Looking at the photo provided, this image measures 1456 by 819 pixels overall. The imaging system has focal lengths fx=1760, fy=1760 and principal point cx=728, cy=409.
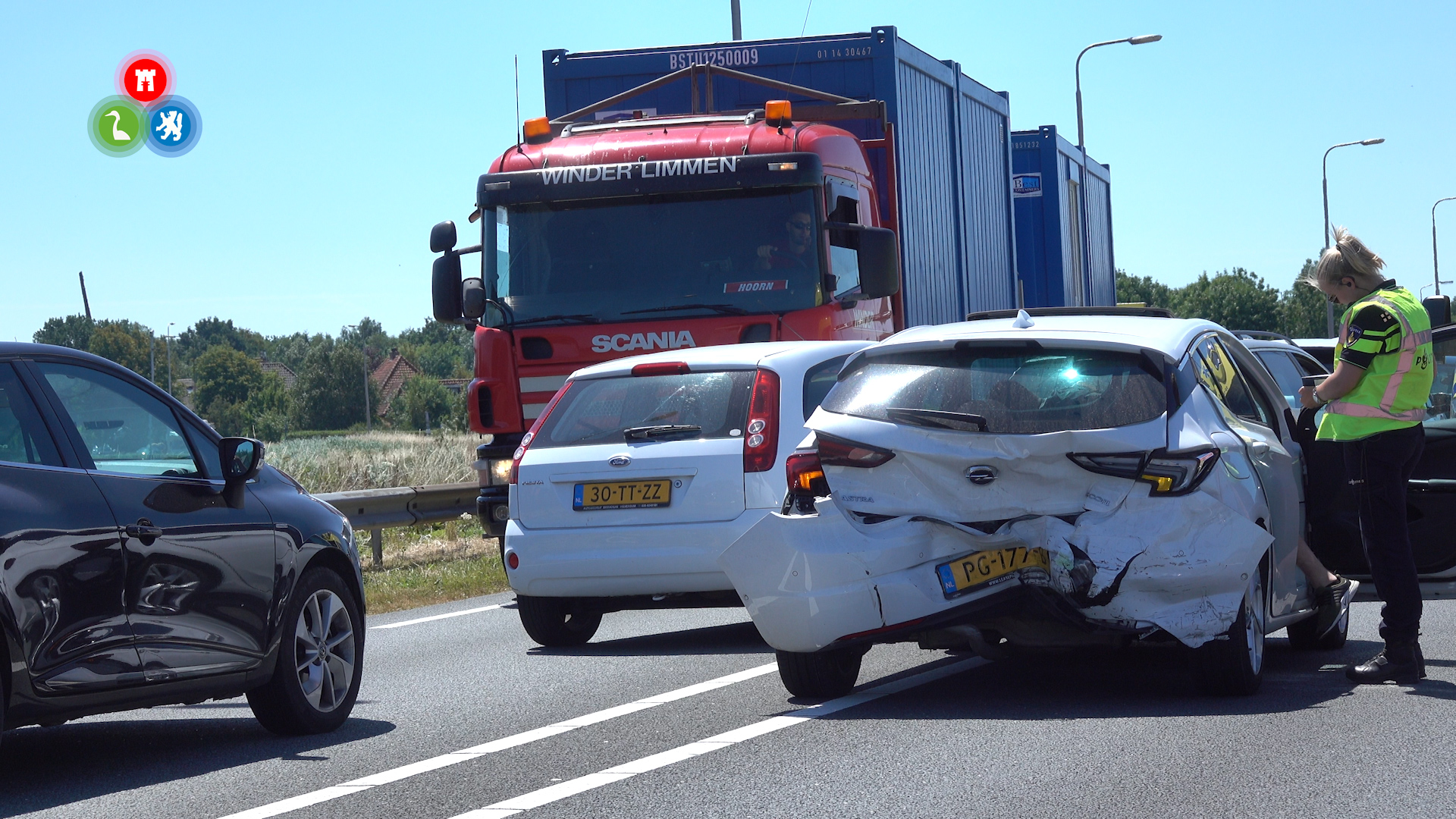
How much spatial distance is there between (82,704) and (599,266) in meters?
6.97

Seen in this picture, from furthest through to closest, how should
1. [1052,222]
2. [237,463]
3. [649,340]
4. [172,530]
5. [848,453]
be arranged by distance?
[1052,222] < [649,340] < [848,453] < [237,463] < [172,530]

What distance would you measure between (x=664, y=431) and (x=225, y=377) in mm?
136021

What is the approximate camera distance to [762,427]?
9.23m

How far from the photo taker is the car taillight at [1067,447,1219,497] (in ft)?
22.0

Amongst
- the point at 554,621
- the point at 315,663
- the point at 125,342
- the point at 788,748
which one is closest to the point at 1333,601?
the point at 788,748

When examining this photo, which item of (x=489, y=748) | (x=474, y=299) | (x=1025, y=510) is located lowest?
(x=489, y=748)

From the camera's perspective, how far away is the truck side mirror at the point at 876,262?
12742 mm

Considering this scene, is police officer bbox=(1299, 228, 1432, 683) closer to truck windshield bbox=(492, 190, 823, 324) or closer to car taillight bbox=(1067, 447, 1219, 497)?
car taillight bbox=(1067, 447, 1219, 497)

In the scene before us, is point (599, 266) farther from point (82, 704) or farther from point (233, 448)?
point (82, 704)

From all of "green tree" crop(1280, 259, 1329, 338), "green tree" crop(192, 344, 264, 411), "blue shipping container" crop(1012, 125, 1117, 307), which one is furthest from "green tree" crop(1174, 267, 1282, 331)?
"blue shipping container" crop(1012, 125, 1117, 307)

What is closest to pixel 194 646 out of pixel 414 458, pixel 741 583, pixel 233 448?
pixel 233 448

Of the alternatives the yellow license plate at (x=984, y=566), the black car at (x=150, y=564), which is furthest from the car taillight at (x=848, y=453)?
the black car at (x=150, y=564)

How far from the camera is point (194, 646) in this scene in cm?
659

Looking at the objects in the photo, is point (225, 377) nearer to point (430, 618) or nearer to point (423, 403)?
point (423, 403)
